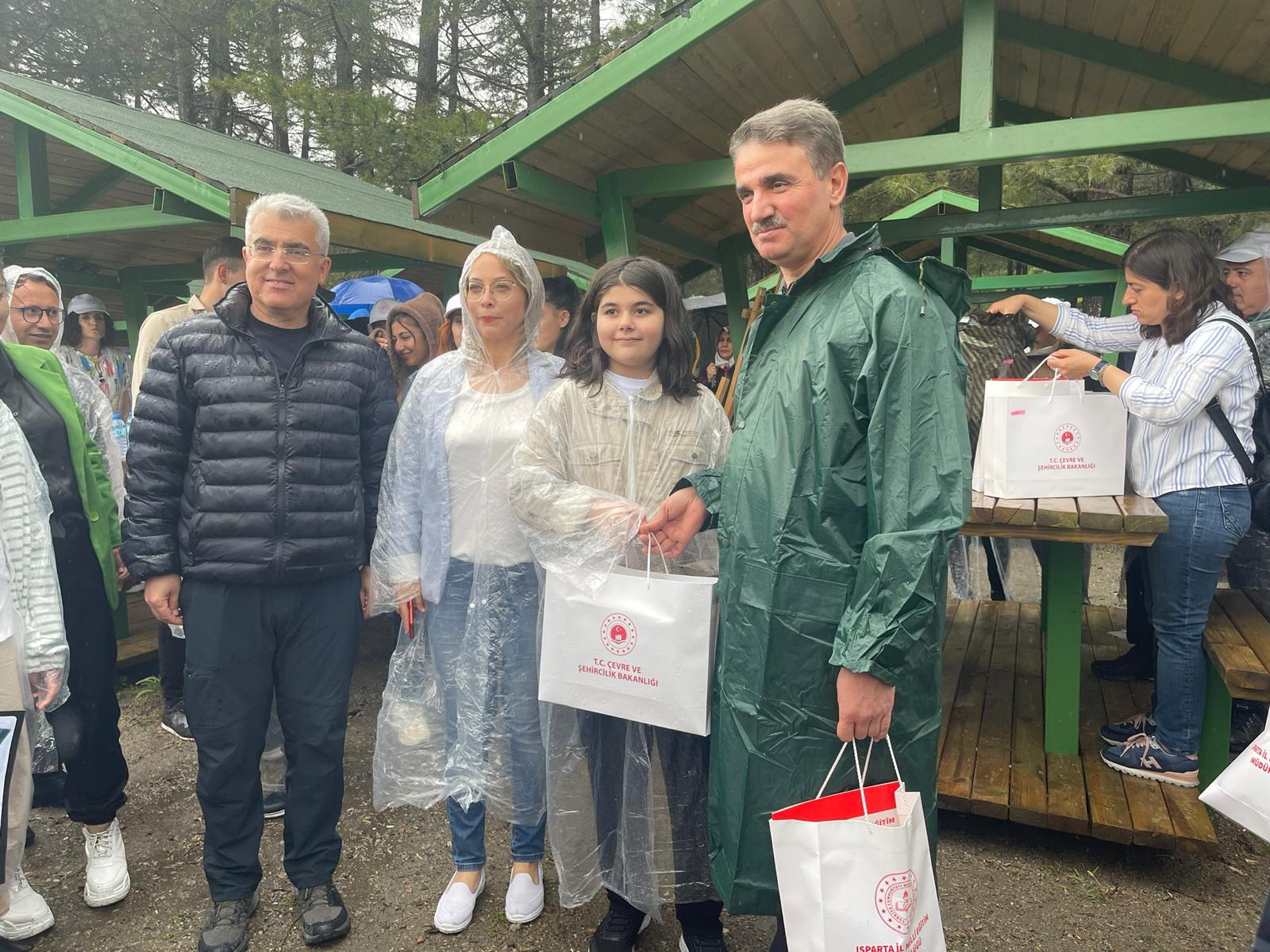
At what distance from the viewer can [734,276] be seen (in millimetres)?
6309

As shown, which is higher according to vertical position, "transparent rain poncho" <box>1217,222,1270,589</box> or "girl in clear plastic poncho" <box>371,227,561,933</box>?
"transparent rain poncho" <box>1217,222,1270,589</box>

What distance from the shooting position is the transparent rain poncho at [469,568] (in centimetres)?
245

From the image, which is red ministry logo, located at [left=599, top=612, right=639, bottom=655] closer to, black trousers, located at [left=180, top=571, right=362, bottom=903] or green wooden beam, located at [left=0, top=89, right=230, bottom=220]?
black trousers, located at [left=180, top=571, right=362, bottom=903]

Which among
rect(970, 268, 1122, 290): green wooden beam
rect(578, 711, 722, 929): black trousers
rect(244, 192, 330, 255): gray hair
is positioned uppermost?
rect(970, 268, 1122, 290): green wooden beam

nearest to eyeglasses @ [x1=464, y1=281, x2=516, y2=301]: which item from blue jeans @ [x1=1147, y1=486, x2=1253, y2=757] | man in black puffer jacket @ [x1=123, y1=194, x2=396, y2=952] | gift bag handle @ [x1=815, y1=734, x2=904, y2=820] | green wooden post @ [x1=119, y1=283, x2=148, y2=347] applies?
man in black puffer jacket @ [x1=123, y1=194, x2=396, y2=952]

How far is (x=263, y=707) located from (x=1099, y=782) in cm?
285

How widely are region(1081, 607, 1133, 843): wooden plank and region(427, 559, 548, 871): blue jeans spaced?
1.85m

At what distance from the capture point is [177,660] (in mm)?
4055

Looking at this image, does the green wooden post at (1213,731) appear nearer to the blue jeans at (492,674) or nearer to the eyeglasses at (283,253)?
the blue jeans at (492,674)

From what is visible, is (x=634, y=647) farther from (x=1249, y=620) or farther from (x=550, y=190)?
(x=550, y=190)

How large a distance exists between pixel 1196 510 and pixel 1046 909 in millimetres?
1429

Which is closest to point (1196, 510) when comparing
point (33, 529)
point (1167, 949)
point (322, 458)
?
point (1167, 949)

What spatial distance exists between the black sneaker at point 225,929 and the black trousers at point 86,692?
62 cm

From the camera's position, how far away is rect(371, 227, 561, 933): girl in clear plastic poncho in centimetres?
245
